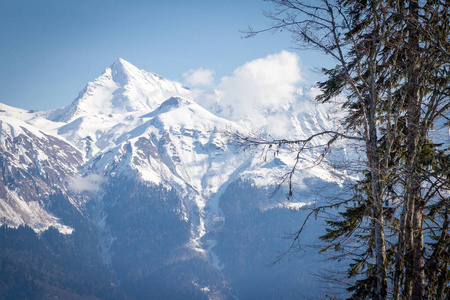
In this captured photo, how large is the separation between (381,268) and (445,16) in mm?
5181

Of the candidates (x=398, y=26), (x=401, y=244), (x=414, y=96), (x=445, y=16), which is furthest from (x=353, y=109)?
(x=401, y=244)

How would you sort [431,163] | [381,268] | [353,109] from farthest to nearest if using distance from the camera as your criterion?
[353,109] → [431,163] → [381,268]

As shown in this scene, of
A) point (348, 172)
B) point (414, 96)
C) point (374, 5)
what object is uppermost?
point (374, 5)

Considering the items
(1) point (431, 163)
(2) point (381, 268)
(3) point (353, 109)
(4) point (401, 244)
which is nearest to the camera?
(2) point (381, 268)

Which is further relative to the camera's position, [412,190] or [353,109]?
[353,109]

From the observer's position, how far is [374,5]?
23.5 feet

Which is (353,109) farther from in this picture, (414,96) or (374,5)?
(374,5)

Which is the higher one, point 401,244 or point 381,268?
point 401,244

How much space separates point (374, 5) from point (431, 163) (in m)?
3.50

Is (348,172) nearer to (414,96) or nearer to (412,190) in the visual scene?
(412,190)

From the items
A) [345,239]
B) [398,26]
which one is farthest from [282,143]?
[398,26]

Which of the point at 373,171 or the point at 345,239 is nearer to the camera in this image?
the point at 373,171

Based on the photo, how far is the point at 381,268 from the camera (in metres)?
6.86

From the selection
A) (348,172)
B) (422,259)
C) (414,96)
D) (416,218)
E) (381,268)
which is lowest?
(381,268)
